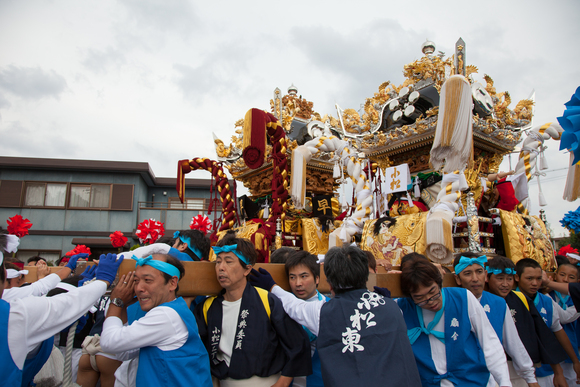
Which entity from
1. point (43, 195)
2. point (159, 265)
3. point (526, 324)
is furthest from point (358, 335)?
point (43, 195)

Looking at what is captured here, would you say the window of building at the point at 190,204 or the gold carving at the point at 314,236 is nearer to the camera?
the gold carving at the point at 314,236

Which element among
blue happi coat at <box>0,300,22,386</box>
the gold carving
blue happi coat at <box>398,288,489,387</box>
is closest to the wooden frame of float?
blue happi coat at <box>398,288,489,387</box>

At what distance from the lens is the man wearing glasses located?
83.1 inches

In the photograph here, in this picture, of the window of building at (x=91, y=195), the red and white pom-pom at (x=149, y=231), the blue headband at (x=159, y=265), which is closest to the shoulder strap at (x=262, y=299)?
the blue headband at (x=159, y=265)

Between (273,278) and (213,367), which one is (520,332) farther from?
(213,367)

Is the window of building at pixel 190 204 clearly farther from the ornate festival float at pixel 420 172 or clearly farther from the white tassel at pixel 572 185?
the white tassel at pixel 572 185

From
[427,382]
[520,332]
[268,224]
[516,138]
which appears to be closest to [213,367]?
[427,382]

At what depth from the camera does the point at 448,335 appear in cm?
218

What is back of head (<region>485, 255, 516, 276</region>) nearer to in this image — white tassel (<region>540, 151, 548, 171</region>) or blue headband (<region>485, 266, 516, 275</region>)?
blue headband (<region>485, 266, 516, 275</region>)

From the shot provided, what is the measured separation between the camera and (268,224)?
534 cm

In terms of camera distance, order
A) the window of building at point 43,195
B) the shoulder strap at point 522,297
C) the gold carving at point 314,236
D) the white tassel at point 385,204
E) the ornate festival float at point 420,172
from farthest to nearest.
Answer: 1. the window of building at point 43,195
2. the gold carving at point 314,236
3. the white tassel at point 385,204
4. the ornate festival float at point 420,172
5. the shoulder strap at point 522,297

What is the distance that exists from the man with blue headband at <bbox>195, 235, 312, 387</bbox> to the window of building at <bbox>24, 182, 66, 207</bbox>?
1572 centimetres

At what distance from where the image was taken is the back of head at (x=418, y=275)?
7.14 feet

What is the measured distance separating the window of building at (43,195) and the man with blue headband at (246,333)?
15.7 meters
